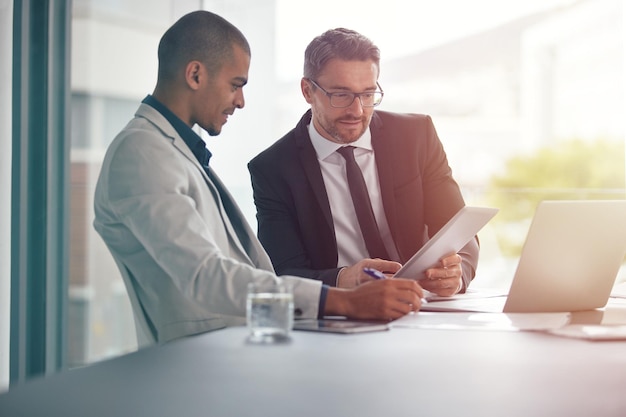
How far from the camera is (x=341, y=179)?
2.57m

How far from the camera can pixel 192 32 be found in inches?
76.9

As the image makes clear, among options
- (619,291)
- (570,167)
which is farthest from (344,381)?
(570,167)

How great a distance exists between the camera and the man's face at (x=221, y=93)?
1938 mm

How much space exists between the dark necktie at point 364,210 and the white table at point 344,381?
3.78 feet

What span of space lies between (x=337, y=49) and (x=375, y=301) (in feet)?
4.03

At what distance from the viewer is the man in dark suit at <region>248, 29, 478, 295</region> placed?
249cm

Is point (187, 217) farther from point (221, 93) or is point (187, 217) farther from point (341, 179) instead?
point (341, 179)

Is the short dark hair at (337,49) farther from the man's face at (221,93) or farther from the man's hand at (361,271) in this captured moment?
the man's hand at (361,271)

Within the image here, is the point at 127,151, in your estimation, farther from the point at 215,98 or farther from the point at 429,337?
the point at 429,337

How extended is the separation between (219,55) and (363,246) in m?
0.85

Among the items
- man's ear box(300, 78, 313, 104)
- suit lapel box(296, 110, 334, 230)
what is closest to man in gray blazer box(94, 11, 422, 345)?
suit lapel box(296, 110, 334, 230)

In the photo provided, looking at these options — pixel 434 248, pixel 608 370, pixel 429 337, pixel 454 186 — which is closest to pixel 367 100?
pixel 454 186

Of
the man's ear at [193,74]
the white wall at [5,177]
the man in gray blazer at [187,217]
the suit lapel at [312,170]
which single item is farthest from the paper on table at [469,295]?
the white wall at [5,177]

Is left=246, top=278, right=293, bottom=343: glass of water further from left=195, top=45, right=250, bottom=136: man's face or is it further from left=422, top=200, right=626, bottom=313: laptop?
left=195, top=45, right=250, bottom=136: man's face
